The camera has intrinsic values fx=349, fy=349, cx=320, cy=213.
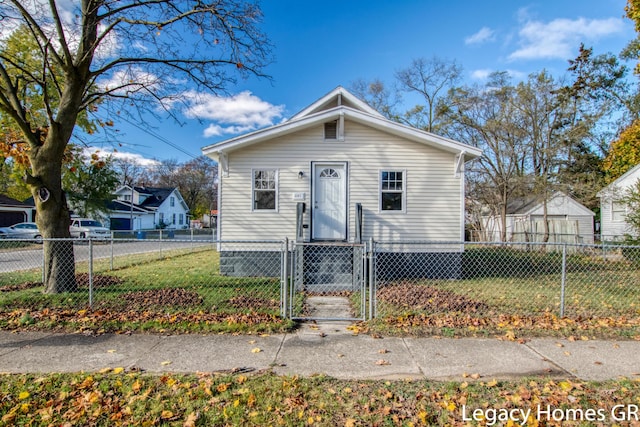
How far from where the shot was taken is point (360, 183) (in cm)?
1004

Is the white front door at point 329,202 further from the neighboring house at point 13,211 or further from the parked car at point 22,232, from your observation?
the neighboring house at point 13,211

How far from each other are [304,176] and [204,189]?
56.5m

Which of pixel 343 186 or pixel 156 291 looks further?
pixel 343 186

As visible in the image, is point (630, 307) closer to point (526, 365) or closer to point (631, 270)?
point (526, 365)

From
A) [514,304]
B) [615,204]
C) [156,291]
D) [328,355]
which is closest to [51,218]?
[156,291]

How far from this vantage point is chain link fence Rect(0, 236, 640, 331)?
19.0 ft

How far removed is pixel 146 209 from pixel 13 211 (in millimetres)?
14757

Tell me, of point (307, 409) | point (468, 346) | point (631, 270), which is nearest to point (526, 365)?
point (468, 346)

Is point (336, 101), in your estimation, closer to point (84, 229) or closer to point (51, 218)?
point (51, 218)

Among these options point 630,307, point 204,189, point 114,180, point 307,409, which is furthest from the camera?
point 204,189

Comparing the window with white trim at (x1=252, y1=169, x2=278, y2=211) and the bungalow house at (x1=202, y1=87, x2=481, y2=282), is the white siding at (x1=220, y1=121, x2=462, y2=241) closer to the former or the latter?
the bungalow house at (x1=202, y1=87, x2=481, y2=282)

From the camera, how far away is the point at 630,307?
6.30 meters

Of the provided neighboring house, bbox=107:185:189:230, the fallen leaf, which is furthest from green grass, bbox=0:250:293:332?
neighboring house, bbox=107:185:189:230

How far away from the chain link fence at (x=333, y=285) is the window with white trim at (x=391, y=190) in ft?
3.92
